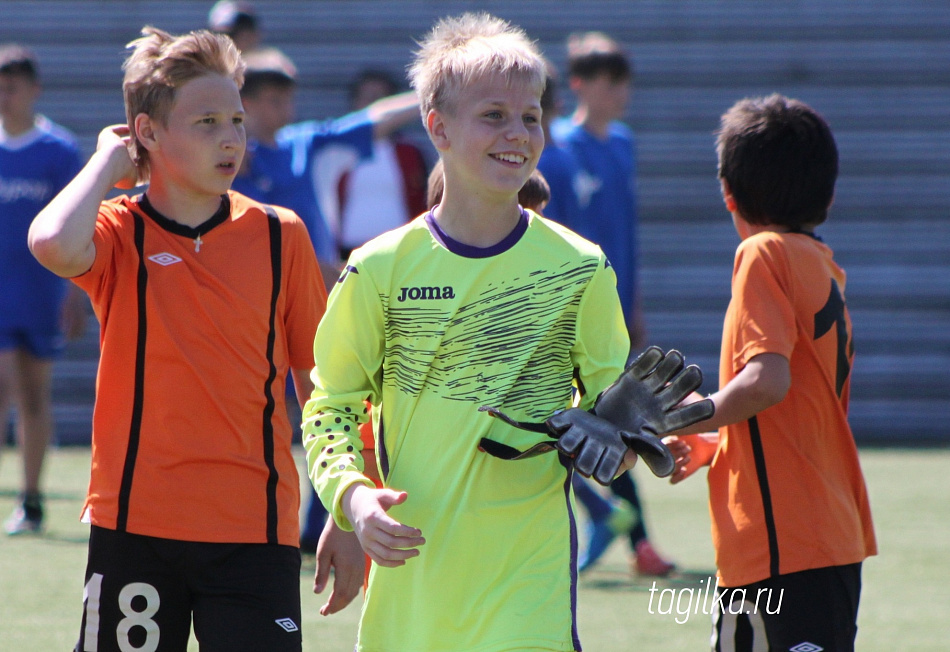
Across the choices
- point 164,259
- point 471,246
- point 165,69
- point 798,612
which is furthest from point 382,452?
point 165,69

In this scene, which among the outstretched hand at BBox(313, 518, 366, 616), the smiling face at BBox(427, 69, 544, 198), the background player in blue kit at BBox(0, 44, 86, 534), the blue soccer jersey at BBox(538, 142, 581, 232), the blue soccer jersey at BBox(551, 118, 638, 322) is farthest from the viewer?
the background player in blue kit at BBox(0, 44, 86, 534)

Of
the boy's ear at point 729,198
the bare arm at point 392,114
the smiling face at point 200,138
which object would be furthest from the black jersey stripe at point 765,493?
the bare arm at point 392,114

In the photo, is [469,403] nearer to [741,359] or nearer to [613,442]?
[613,442]

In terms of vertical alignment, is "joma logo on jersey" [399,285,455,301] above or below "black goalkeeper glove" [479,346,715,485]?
above

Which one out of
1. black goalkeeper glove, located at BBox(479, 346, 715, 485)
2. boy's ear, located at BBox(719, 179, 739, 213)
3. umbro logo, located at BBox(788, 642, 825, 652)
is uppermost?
boy's ear, located at BBox(719, 179, 739, 213)

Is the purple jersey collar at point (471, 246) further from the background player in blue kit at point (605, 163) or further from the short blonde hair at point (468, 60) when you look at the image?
the background player in blue kit at point (605, 163)

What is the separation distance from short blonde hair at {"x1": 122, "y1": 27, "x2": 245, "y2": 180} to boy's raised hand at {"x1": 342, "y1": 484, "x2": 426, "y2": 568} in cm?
131

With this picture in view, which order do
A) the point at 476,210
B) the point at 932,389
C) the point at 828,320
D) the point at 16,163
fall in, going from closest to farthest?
1. the point at 476,210
2. the point at 828,320
3. the point at 16,163
4. the point at 932,389

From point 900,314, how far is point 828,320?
8612mm

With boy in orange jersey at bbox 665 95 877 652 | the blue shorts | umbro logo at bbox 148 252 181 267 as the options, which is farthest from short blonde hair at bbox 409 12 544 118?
the blue shorts

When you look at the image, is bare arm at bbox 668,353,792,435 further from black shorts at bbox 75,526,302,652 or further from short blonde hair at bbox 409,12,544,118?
black shorts at bbox 75,526,302,652

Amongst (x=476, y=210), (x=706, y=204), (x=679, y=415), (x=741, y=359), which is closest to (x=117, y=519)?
(x=476, y=210)

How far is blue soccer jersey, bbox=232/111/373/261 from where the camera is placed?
→ 591 cm

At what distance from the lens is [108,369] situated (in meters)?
A: 3.03
